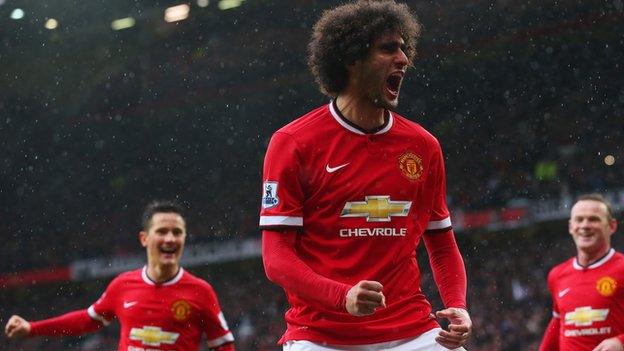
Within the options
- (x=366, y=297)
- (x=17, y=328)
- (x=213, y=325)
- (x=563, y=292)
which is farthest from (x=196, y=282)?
(x=366, y=297)

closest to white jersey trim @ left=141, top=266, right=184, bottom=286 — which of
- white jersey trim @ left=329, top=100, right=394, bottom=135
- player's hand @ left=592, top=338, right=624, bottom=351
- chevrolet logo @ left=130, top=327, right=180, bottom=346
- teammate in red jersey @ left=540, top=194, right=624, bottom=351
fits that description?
chevrolet logo @ left=130, top=327, right=180, bottom=346

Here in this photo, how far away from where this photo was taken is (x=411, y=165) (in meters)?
3.35

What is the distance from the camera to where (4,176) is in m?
23.6

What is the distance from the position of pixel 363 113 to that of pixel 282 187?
43 centimetres

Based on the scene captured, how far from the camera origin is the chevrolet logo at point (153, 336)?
6227 millimetres

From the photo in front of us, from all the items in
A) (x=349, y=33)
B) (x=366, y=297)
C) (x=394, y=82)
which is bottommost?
(x=366, y=297)

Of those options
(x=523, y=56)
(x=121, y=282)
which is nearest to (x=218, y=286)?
(x=523, y=56)

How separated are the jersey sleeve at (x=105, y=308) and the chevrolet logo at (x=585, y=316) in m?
3.05

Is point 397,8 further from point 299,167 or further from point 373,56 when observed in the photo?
point 299,167

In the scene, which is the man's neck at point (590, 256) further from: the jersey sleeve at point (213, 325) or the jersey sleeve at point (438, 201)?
the jersey sleeve at point (438, 201)

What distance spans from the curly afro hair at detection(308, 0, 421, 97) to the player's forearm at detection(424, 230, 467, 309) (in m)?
0.65

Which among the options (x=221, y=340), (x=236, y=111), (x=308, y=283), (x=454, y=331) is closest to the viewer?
(x=308, y=283)

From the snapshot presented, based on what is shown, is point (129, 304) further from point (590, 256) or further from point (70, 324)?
point (590, 256)

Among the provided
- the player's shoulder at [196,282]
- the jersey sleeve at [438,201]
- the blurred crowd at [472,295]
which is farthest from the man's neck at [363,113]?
the blurred crowd at [472,295]
